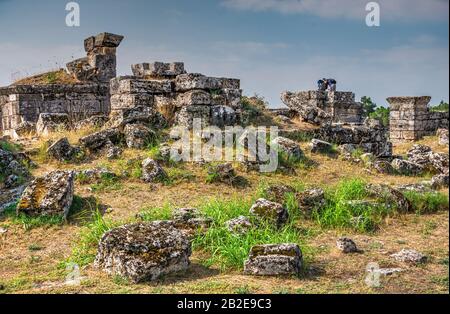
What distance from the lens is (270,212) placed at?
8555 millimetres

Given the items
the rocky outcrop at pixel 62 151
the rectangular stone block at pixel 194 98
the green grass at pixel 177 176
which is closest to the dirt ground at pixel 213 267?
the green grass at pixel 177 176

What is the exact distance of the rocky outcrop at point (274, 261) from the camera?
21.2 ft

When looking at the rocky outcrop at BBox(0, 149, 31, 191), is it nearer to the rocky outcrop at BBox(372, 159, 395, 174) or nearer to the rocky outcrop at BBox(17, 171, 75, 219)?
the rocky outcrop at BBox(17, 171, 75, 219)

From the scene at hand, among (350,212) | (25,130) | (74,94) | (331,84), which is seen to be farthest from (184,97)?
(331,84)

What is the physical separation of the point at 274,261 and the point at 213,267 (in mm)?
884

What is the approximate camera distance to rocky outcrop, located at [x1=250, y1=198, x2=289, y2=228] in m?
8.45

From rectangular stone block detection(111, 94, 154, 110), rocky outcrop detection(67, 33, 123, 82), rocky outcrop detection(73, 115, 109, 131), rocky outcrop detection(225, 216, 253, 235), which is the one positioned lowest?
rocky outcrop detection(225, 216, 253, 235)

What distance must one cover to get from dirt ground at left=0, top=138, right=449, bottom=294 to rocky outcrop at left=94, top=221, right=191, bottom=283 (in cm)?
12

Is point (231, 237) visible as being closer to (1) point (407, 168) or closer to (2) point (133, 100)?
(1) point (407, 168)

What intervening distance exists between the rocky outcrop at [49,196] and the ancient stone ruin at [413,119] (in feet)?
54.4

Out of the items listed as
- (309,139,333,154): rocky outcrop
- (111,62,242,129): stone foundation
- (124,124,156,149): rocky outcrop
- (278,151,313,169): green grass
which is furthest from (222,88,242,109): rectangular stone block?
(278,151,313,169): green grass
